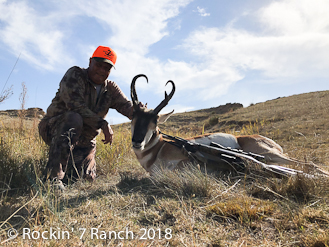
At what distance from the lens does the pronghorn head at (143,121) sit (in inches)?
153

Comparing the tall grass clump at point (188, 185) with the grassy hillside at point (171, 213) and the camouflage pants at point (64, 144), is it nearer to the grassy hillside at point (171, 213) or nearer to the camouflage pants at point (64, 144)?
the grassy hillside at point (171, 213)

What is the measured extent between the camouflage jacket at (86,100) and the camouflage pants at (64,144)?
0.17 meters

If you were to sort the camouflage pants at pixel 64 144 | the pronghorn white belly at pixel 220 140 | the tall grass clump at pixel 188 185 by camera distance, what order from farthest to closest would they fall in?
the pronghorn white belly at pixel 220 140, the camouflage pants at pixel 64 144, the tall grass clump at pixel 188 185

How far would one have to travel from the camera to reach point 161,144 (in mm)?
4723

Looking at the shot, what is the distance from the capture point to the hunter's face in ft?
13.6

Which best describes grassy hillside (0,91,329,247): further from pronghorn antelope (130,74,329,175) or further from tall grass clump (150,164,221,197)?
pronghorn antelope (130,74,329,175)

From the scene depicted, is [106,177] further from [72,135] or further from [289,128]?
[289,128]

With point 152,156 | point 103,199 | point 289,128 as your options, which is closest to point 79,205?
point 103,199

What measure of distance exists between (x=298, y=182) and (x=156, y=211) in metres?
1.82

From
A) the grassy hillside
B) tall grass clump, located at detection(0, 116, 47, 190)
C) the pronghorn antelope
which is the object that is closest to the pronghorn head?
the pronghorn antelope

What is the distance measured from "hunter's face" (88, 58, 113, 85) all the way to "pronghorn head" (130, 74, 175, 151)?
50 cm

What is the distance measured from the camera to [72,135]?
12.0 feet

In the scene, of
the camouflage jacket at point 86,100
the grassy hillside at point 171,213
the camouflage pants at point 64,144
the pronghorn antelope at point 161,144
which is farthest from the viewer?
the pronghorn antelope at point 161,144

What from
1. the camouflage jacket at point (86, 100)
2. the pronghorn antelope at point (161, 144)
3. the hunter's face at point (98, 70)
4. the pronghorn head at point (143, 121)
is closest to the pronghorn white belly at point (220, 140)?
the pronghorn antelope at point (161, 144)
